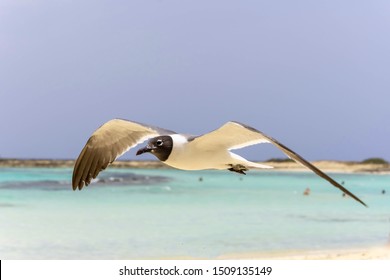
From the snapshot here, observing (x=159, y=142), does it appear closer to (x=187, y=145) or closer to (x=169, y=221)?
(x=187, y=145)

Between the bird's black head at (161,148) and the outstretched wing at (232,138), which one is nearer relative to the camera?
the outstretched wing at (232,138)

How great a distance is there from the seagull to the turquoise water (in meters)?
3.22

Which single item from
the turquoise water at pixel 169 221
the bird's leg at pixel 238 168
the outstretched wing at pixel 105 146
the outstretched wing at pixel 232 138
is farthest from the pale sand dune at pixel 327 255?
the outstretched wing at pixel 232 138

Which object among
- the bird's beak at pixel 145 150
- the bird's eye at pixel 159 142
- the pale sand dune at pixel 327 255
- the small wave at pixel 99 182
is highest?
the bird's eye at pixel 159 142

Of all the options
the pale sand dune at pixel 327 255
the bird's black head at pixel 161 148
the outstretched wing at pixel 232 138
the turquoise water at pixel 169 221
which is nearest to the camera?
the outstretched wing at pixel 232 138

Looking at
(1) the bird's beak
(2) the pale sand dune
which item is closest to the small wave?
(2) the pale sand dune

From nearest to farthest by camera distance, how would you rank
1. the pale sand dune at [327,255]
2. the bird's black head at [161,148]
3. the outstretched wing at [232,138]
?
the outstretched wing at [232,138] → the bird's black head at [161,148] → the pale sand dune at [327,255]

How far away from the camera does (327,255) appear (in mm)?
6895

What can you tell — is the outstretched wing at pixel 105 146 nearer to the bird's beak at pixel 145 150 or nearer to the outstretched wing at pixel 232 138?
the bird's beak at pixel 145 150

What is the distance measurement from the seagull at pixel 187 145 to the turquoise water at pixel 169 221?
10.6 ft

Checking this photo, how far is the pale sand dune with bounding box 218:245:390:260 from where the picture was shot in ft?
21.5

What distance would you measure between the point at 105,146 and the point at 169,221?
687 cm

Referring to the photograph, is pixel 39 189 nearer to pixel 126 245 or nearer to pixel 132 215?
pixel 132 215

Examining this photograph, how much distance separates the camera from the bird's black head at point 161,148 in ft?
10.7
